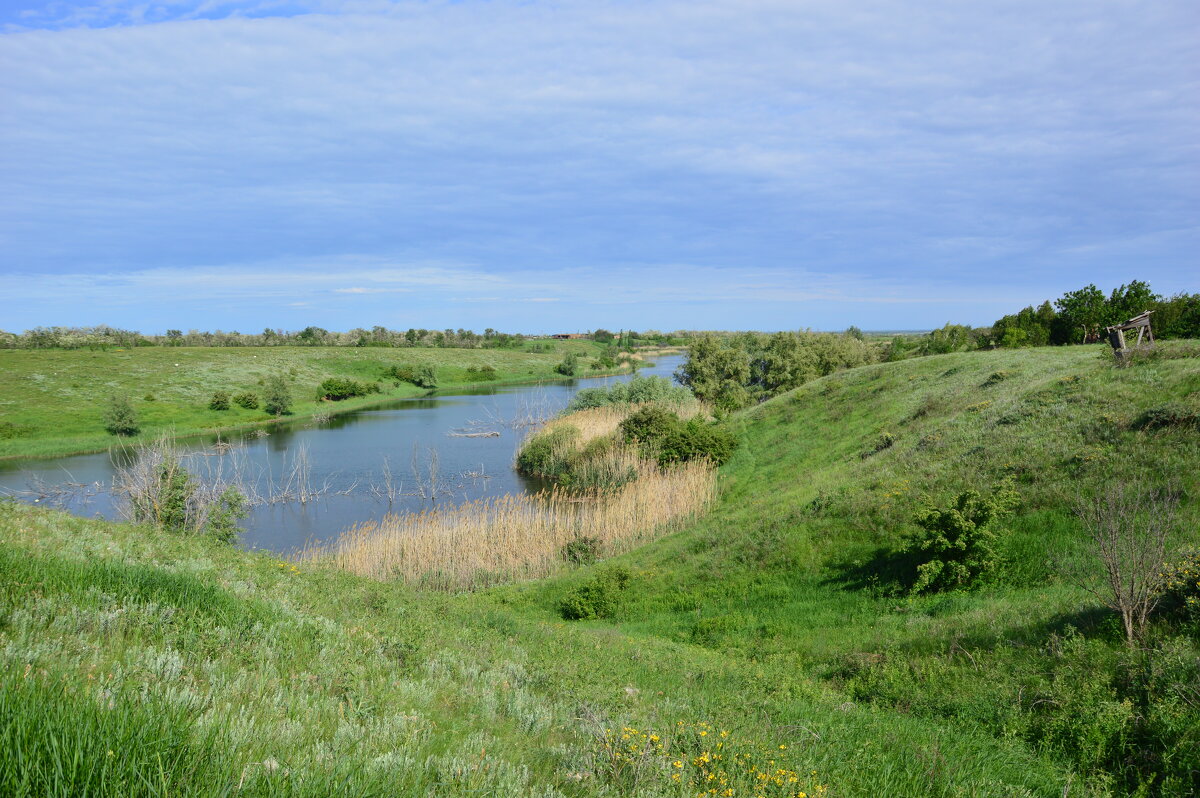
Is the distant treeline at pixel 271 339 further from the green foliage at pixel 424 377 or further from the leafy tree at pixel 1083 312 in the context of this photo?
the leafy tree at pixel 1083 312

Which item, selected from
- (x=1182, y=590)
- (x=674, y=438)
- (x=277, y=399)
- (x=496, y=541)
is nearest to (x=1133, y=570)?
(x=1182, y=590)

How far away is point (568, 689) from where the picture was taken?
19.3 feet

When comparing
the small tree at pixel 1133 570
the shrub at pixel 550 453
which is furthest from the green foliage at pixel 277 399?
the small tree at pixel 1133 570

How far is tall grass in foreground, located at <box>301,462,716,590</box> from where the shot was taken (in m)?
17.8

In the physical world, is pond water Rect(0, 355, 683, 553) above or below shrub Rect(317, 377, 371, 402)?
below

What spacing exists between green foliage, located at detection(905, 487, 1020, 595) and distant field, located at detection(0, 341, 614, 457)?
29.1 metres

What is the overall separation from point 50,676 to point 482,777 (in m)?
2.30

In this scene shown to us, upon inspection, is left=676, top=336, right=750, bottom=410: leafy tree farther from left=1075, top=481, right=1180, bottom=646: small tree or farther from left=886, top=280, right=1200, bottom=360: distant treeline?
left=1075, top=481, right=1180, bottom=646: small tree

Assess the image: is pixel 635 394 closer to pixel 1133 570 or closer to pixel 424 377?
pixel 1133 570

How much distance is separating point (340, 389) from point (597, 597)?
6701 centimetres

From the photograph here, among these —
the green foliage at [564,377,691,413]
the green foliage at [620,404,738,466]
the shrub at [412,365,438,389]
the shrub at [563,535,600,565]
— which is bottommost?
the shrub at [563,535,600,565]

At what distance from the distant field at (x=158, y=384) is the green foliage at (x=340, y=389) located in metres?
1.69

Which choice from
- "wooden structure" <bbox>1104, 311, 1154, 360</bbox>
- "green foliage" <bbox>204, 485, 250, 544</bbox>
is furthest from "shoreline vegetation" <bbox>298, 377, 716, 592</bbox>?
"wooden structure" <bbox>1104, 311, 1154, 360</bbox>

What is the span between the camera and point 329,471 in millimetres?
36812
